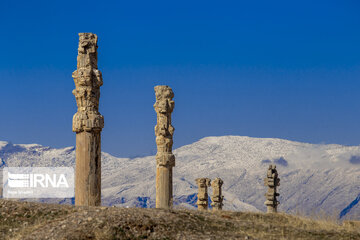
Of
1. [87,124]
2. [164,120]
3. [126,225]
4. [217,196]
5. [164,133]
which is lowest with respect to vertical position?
[126,225]

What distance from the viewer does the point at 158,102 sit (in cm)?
3148

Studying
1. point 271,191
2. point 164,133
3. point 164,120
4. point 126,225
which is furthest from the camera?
point 271,191

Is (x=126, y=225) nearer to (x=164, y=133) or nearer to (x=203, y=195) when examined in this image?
(x=164, y=133)

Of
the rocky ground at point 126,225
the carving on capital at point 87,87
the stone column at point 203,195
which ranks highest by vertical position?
the carving on capital at point 87,87

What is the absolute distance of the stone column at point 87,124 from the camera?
2205cm

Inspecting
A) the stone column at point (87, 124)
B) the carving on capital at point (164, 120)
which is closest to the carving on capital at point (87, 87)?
the stone column at point (87, 124)

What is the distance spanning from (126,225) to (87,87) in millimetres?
7818

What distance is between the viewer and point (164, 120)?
31453 mm

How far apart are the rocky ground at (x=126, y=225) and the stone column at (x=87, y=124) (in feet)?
11.5

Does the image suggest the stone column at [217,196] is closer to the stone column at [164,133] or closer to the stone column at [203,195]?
the stone column at [203,195]

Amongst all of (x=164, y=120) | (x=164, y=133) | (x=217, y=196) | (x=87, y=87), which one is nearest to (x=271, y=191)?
(x=217, y=196)

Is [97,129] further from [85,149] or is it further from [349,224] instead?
[349,224]

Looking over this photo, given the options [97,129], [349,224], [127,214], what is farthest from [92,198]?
[349,224]

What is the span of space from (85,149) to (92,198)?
1.65 m
